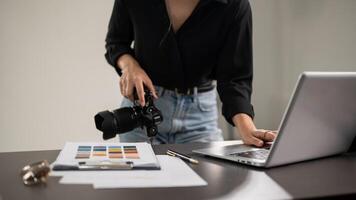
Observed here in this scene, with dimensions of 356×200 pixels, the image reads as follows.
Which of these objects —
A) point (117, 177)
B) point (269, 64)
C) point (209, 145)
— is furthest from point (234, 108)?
point (269, 64)

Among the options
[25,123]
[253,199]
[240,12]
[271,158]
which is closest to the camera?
[253,199]

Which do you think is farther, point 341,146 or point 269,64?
point 269,64

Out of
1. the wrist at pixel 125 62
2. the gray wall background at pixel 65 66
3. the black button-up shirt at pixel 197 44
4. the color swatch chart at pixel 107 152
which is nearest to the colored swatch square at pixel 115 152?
the color swatch chart at pixel 107 152

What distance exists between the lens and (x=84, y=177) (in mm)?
639

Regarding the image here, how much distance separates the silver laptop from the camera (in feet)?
2.16

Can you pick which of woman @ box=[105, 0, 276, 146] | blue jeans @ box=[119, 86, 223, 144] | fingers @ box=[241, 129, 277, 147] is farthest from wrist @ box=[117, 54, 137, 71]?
fingers @ box=[241, 129, 277, 147]

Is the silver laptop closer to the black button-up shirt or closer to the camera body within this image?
the camera body

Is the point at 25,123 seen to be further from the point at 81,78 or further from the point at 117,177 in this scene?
the point at 117,177

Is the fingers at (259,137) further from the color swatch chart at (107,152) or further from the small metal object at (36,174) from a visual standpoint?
the small metal object at (36,174)

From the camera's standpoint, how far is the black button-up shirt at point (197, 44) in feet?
4.06

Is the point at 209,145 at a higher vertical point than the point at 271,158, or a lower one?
lower

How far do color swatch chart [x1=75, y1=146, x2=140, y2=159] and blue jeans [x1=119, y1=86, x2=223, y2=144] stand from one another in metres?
0.33

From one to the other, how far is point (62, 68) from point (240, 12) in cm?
149

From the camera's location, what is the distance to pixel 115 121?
3.18 ft
